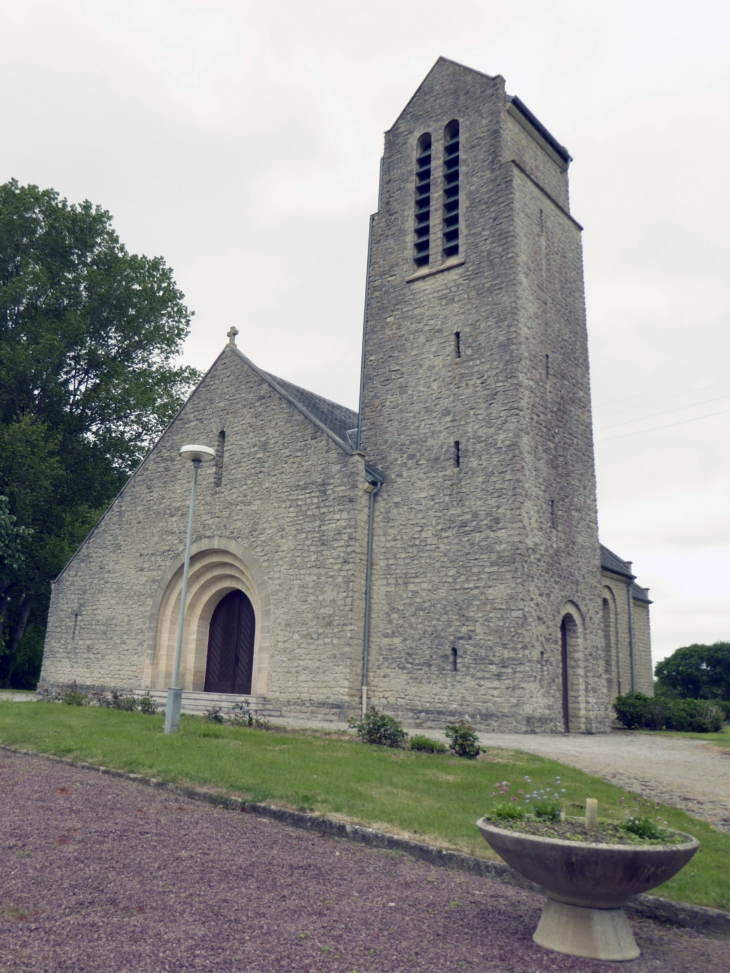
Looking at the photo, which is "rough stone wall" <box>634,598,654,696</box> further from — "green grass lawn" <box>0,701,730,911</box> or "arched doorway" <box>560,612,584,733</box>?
"green grass lawn" <box>0,701,730,911</box>

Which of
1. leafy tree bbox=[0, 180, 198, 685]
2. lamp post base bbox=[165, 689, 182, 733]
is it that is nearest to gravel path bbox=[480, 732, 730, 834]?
lamp post base bbox=[165, 689, 182, 733]

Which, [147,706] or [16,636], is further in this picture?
[16,636]

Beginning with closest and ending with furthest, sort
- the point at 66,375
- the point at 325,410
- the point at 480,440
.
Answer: the point at 480,440
the point at 325,410
the point at 66,375

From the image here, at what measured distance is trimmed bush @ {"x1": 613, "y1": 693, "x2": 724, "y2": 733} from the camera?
2064 cm

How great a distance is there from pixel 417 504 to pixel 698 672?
42.9m

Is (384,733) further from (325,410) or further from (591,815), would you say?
(325,410)

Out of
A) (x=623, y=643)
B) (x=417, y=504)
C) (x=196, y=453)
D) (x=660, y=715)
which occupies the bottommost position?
(x=660, y=715)

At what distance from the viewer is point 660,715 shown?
67.9 feet

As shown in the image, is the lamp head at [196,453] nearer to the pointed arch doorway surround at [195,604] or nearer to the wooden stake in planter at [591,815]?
the pointed arch doorway surround at [195,604]

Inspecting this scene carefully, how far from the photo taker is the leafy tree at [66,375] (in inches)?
1091

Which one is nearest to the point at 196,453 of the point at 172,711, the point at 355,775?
the point at 172,711

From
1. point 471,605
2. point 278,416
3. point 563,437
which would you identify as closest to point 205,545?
point 278,416

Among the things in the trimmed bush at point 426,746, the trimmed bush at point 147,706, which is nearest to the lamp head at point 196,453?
the trimmed bush at point 147,706

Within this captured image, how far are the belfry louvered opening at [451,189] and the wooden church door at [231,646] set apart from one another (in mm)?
11440
